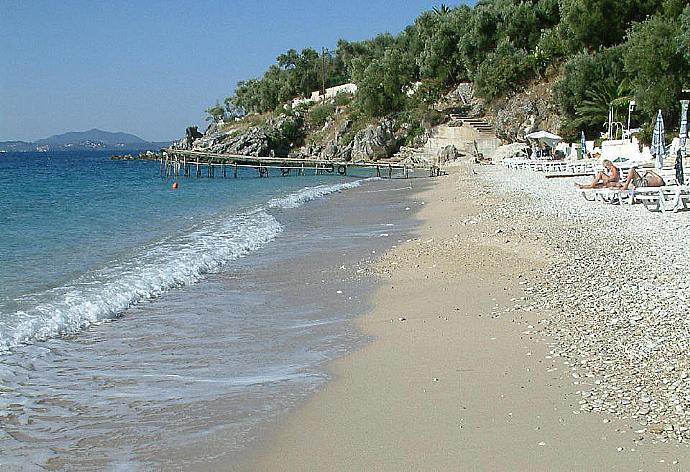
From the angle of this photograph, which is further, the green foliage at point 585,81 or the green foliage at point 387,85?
the green foliage at point 387,85

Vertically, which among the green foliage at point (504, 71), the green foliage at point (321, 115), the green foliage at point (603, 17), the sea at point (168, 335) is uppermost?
the green foliage at point (603, 17)

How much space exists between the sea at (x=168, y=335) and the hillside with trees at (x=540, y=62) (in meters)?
21.6

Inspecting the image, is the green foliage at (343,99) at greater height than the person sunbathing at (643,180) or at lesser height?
greater

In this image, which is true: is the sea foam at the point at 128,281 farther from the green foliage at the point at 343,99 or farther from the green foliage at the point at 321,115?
the green foliage at the point at 343,99

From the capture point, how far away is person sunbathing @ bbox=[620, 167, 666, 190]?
1738 centimetres

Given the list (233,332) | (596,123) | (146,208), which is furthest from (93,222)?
(596,123)

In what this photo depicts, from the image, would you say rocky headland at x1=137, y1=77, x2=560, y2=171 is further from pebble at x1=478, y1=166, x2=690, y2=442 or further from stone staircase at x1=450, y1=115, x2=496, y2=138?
pebble at x1=478, y1=166, x2=690, y2=442

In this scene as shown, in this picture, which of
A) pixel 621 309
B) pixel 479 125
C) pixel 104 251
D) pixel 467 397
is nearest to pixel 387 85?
pixel 479 125

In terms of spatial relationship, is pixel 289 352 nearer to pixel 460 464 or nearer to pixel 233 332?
pixel 233 332

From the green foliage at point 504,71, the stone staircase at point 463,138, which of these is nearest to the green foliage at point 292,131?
the stone staircase at point 463,138

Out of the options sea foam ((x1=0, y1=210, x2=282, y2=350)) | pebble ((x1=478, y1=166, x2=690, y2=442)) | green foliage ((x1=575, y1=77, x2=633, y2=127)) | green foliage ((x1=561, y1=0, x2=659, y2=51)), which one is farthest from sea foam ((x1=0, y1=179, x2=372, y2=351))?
green foliage ((x1=561, y1=0, x2=659, y2=51))

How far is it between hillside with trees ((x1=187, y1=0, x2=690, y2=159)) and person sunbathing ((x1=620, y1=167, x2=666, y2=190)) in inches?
638

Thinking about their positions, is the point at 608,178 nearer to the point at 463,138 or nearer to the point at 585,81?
the point at 585,81

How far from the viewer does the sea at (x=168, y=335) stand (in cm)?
503
